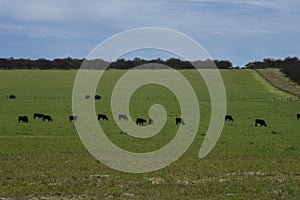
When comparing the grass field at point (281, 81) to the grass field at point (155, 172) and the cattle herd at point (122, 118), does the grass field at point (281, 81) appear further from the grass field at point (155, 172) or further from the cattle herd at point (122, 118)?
the grass field at point (155, 172)

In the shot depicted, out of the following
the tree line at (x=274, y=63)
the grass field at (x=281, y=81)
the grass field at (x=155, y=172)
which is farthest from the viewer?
the tree line at (x=274, y=63)

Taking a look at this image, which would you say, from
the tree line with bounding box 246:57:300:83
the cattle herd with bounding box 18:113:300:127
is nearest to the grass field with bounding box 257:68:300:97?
the tree line with bounding box 246:57:300:83

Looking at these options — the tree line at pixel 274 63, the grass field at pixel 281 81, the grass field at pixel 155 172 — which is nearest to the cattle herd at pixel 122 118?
the grass field at pixel 155 172

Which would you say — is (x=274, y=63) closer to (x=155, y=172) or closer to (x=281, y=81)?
(x=281, y=81)

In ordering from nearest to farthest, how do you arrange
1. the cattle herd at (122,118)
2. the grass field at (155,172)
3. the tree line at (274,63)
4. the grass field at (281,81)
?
the grass field at (155,172) < the cattle herd at (122,118) < the grass field at (281,81) < the tree line at (274,63)

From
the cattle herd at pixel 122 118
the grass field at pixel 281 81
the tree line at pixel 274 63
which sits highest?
the tree line at pixel 274 63

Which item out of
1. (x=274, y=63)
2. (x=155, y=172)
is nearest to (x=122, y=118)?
(x=155, y=172)

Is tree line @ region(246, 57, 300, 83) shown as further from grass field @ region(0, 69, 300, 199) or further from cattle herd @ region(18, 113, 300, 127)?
grass field @ region(0, 69, 300, 199)

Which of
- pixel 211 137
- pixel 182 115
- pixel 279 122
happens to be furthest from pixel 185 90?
pixel 211 137

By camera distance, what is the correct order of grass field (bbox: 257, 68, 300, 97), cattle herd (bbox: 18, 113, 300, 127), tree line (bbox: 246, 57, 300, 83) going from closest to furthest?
cattle herd (bbox: 18, 113, 300, 127) < grass field (bbox: 257, 68, 300, 97) < tree line (bbox: 246, 57, 300, 83)

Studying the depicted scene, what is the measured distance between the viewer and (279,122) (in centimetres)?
4459

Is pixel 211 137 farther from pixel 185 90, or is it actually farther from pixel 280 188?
pixel 185 90

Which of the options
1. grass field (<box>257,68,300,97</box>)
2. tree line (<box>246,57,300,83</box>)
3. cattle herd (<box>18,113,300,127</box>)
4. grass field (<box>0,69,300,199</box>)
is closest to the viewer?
grass field (<box>0,69,300,199</box>)

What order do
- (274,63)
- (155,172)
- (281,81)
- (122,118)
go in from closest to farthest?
(155,172), (122,118), (281,81), (274,63)
